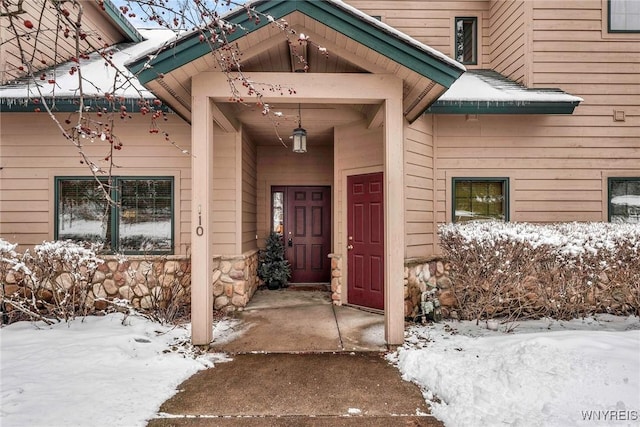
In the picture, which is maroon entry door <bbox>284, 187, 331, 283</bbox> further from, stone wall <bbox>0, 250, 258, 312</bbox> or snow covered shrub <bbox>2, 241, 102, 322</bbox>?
snow covered shrub <bbox>2, 241, 102, 322</bbox>

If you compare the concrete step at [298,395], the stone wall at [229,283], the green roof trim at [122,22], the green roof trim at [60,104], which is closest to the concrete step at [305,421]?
the concrete step at [298,395]

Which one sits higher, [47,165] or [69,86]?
[69,86]

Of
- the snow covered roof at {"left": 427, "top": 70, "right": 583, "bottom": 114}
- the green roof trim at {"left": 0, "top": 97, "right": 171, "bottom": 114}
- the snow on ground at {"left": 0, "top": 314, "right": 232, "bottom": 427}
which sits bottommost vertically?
the snow on ground at {"left": 0, "top": 314, "right": 232, "bottom": 427}

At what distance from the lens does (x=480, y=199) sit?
220 inches

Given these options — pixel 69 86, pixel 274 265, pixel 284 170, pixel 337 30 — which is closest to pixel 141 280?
pixel 274 265

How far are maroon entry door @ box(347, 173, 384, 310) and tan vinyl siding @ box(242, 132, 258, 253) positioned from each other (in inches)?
74.7

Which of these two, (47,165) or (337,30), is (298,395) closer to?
(337,30)

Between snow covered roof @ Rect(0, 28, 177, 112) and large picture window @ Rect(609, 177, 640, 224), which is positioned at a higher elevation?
snow covered roof @ Rect(0, 28, 177, 112)

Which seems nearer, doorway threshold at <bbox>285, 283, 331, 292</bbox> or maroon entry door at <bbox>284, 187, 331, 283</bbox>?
doorway threshold at <bbox>285, 283, 331, 292</bbox>

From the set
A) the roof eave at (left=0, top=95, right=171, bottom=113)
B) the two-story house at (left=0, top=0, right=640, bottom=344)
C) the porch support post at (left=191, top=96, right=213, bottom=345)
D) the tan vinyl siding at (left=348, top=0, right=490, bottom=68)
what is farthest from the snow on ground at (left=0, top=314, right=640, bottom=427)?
the tan vinyl siding at (left=348, top=0, right=490, bottom=68)

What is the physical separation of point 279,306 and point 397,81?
3.95 m

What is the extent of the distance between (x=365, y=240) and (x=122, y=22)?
706cm

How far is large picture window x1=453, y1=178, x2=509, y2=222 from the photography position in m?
5.55

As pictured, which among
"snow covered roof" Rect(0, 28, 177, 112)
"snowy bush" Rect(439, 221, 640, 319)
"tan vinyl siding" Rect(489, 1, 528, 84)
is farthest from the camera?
"tan vinyl siding" Rect(489, 1, 528, 84)
